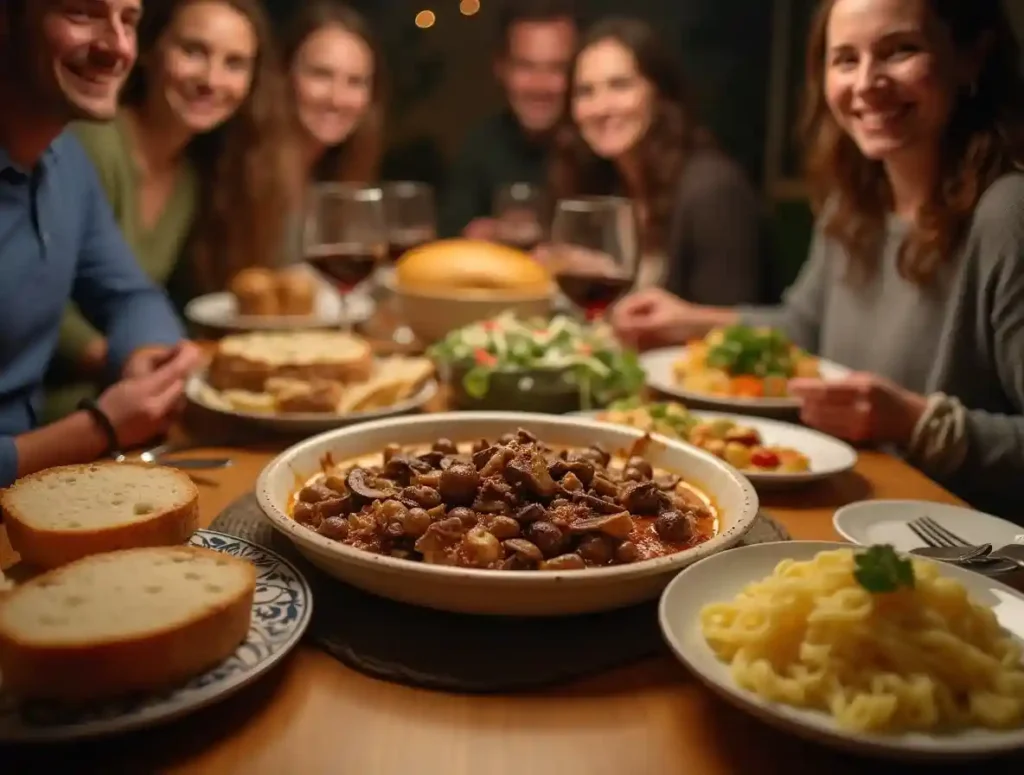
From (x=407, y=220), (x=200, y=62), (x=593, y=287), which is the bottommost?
(x=593, y=287)

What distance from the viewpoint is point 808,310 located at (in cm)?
288

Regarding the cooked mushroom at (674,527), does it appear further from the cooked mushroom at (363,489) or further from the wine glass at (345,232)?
the wine glass at (345,232)

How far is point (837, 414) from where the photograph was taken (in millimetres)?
1880

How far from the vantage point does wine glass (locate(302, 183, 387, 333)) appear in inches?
92.2

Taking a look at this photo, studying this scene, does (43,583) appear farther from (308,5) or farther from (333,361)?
(308,5)

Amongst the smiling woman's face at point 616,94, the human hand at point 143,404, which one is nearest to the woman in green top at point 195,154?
the human hand at point 143,404

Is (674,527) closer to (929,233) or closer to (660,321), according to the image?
(929,233)

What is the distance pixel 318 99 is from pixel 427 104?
2.07ft

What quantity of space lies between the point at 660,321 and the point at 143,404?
145cm

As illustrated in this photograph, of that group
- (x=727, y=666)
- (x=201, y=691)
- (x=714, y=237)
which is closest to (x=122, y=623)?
(x=201, y=691)

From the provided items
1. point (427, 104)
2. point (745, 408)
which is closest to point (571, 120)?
point (427, 104)

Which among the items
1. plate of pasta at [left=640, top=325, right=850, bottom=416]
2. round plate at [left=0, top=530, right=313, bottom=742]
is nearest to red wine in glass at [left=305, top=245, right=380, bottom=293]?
plate of pasta at [left=640, top=325, right=850, bottom=416]

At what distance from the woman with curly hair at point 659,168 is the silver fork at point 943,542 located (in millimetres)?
2678

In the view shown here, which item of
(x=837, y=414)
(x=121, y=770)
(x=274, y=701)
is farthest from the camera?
(x=837, y=414)
